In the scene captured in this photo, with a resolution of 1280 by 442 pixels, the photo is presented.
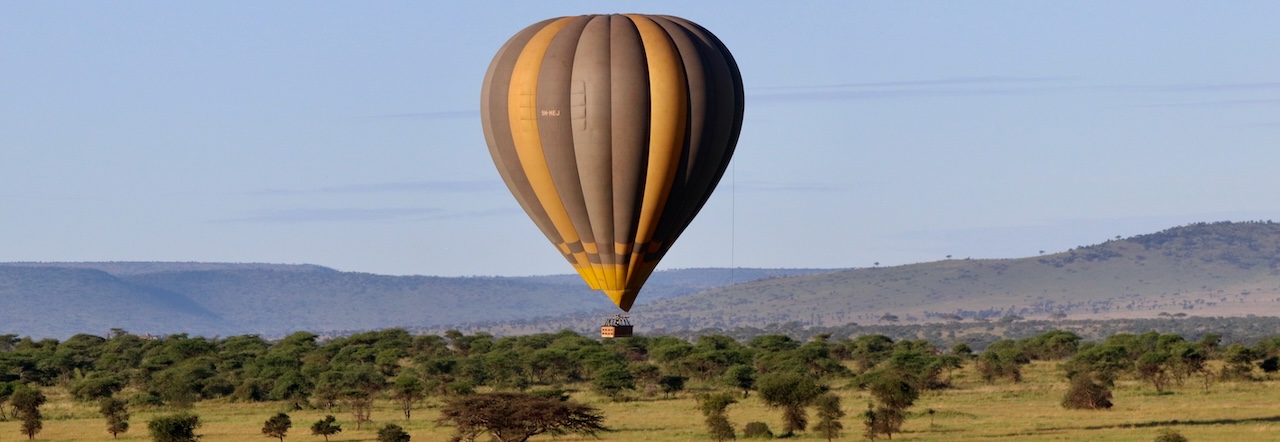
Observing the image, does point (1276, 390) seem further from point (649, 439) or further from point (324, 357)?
point (324, 357)

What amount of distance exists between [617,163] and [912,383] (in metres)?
32.1

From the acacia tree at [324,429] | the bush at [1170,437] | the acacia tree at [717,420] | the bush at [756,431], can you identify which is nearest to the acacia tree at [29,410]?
the acacia tree at [324,429]

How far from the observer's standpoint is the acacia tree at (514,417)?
4944cm

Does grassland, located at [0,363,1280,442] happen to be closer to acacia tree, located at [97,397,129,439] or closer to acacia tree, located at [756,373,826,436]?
acacia tree, located at [97,397,129,439]

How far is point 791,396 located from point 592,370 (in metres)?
23.7

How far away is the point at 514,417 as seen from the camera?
163 ft

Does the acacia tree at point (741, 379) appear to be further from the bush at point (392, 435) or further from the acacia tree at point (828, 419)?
the bush at point (392, 435)

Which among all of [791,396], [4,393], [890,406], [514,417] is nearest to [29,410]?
[4,393]

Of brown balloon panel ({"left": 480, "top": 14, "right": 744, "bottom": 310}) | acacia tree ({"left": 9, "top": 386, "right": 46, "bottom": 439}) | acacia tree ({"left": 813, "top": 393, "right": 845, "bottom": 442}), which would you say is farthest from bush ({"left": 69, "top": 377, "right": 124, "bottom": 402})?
brown balloon panel ({"left": 480, "top": 14, "right": 744, "bottom": 310})

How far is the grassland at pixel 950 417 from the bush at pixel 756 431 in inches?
46.9

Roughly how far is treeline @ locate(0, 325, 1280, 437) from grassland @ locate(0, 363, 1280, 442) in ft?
3.12

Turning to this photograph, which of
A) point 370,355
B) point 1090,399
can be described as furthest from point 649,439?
point 370,355

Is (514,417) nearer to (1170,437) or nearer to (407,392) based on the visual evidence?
(407,392)

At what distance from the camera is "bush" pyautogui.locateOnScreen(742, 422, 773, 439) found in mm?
52969
